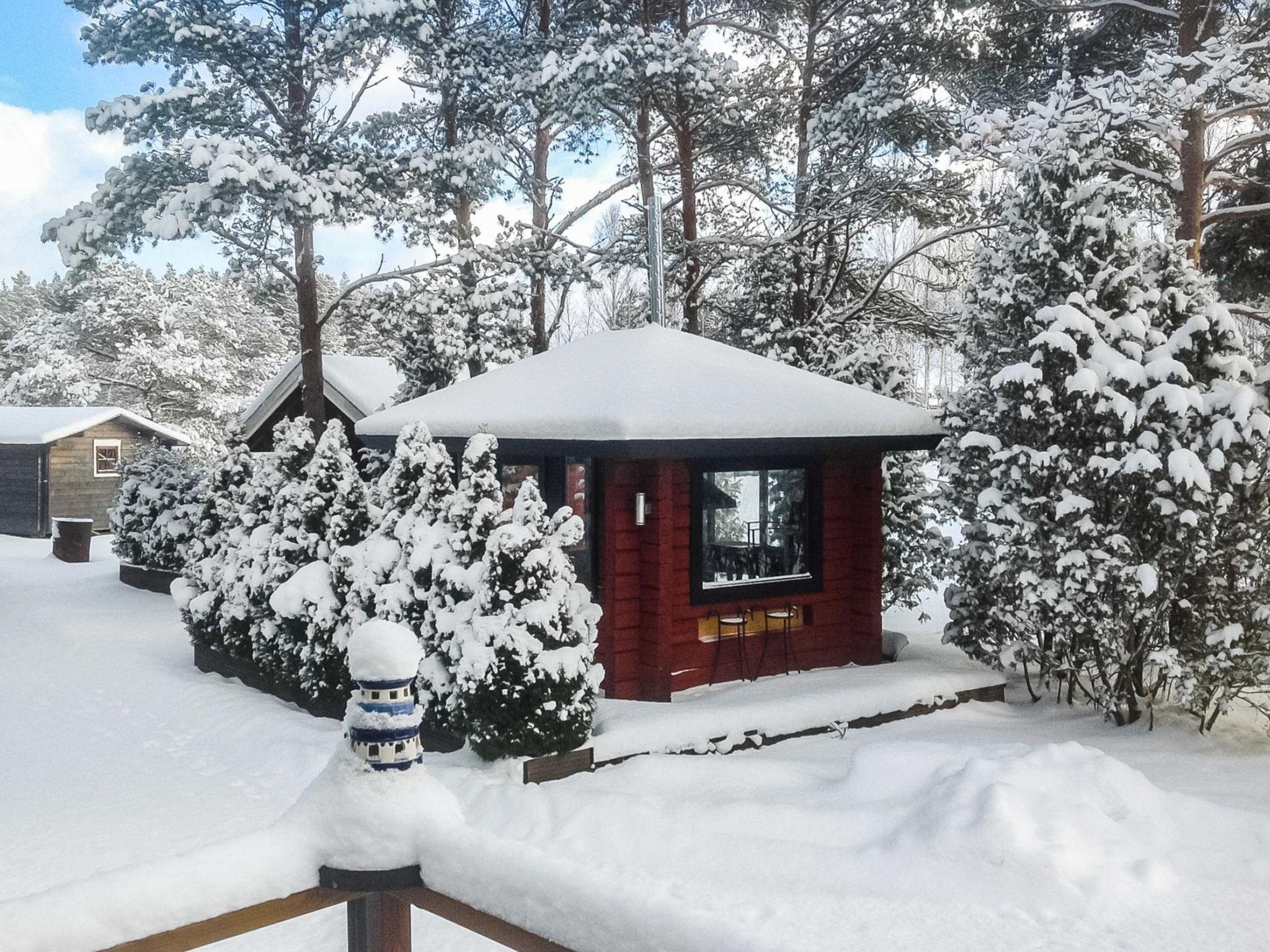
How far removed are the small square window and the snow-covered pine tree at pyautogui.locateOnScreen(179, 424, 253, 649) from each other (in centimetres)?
1727

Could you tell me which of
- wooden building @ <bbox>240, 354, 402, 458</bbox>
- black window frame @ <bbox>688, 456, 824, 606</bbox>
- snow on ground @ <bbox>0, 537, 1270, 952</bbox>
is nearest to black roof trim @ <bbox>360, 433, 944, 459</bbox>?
black window frame @ <bbox>688, 456, 824, 606</bbox>

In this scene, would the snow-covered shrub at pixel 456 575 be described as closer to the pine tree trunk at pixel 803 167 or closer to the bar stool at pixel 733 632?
the bar stool at pixel 733 632

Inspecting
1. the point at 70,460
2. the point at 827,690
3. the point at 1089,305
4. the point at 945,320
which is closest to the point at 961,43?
the point at 945,320

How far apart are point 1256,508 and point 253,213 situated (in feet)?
52.8

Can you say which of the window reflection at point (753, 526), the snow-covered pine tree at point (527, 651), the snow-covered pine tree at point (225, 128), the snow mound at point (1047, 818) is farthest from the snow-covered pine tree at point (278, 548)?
the snow mound at point (1047, 818)

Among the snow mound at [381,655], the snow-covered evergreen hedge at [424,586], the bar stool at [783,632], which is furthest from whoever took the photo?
the bar stool at [783,632]

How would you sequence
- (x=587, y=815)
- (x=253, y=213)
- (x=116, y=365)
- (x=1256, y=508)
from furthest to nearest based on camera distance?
1. (x=116, y=365)
2. (x=253, y=213)
3. (x=1256, y=508)
4. (x=587, y=815)

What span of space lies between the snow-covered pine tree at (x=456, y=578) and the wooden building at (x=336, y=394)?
11.0 meters

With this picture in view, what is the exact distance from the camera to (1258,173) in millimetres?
12977

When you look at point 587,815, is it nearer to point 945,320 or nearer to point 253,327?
point 945,320

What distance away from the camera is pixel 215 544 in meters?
11.6

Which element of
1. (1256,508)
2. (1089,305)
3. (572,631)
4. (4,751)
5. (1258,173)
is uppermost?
(1258,173)

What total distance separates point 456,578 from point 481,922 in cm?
489

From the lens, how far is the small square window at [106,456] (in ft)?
91.5
